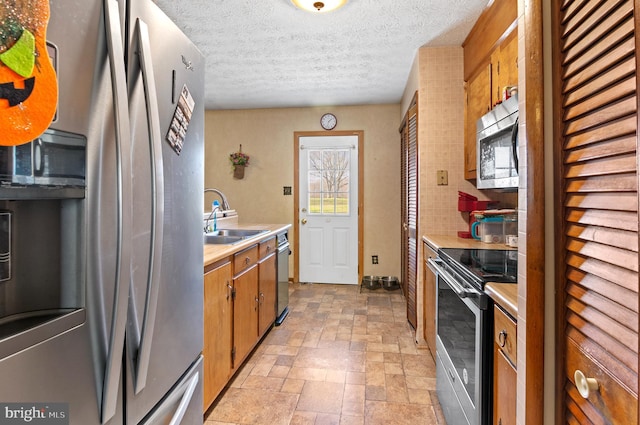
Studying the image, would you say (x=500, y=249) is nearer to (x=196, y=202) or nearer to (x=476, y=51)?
(x=476, y=51)

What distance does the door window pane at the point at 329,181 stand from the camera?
16.1 ft

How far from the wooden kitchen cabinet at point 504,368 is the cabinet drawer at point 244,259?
1487 millimetres

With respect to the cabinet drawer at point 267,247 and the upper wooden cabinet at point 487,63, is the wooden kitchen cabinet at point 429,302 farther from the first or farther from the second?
the cabinet drawer at point 267,247


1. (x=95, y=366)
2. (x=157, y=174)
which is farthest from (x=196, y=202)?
(x=95, y=366)

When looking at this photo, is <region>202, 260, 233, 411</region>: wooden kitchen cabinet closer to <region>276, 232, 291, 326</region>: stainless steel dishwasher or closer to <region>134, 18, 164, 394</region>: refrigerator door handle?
<region>134, 18, 164, 394</region>: refrigerator door handle

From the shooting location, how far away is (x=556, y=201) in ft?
2.65

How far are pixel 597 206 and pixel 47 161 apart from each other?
1.06m

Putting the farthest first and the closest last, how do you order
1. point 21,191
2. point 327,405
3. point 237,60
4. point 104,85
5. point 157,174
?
point 237,60, point 327,405, point 157,174, point 104,85, point 21,191

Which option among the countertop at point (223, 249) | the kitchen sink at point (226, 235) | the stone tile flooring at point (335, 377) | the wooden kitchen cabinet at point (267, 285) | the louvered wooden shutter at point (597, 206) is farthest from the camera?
the wooden kitchen cabinet at point (267, 285)

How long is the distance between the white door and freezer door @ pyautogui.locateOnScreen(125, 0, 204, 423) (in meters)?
3.56

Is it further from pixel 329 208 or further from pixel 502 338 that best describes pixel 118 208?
pixel 329 208

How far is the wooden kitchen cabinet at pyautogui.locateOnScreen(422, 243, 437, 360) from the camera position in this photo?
2480mm

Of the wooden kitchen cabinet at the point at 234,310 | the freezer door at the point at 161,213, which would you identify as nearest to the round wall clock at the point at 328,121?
the wooden kitchen cabinet at the point at 234,310

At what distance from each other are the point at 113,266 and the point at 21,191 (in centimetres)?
26
